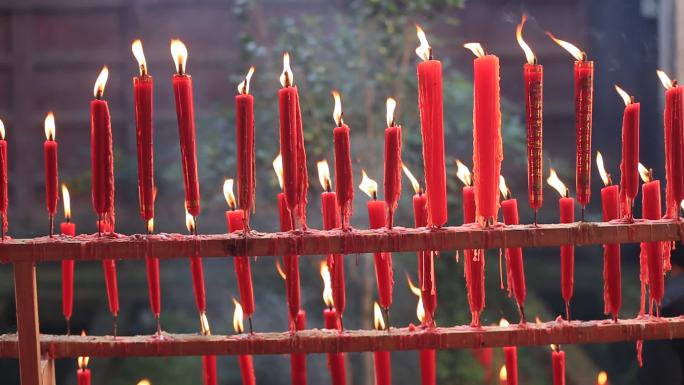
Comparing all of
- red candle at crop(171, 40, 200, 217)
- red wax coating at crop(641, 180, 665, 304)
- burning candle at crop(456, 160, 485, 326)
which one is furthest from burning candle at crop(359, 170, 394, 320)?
red wax coating at crop(641, 180, 665, 304)

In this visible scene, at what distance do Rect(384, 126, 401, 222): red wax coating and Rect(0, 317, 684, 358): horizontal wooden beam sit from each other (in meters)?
0.16

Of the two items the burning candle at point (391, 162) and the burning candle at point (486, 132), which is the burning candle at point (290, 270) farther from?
the burning candle at point (486, 132)

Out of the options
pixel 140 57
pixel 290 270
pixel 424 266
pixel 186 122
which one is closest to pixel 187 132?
pixel 186 122

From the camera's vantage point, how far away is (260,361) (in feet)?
9.86

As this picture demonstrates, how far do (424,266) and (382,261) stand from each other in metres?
0.05

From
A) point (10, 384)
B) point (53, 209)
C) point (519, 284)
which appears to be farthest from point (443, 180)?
point (10, 384)

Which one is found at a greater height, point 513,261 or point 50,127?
point 50,127

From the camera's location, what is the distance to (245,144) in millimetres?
927

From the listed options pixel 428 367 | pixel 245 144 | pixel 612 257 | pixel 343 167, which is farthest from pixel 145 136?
pixel 612 257

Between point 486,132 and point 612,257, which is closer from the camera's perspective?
point 486,132

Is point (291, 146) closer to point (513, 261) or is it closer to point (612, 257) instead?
point (513, 261)

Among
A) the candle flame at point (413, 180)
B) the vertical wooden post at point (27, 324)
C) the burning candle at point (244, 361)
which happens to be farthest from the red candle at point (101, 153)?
the candle flame at point (413, 180)

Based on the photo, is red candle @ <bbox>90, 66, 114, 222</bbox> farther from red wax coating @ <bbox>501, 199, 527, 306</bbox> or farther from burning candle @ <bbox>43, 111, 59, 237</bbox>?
red wax coating @ <bbox>501, 199, 527, 306</bbox>

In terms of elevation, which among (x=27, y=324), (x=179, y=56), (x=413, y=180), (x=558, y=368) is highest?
(x=179, y=56)
